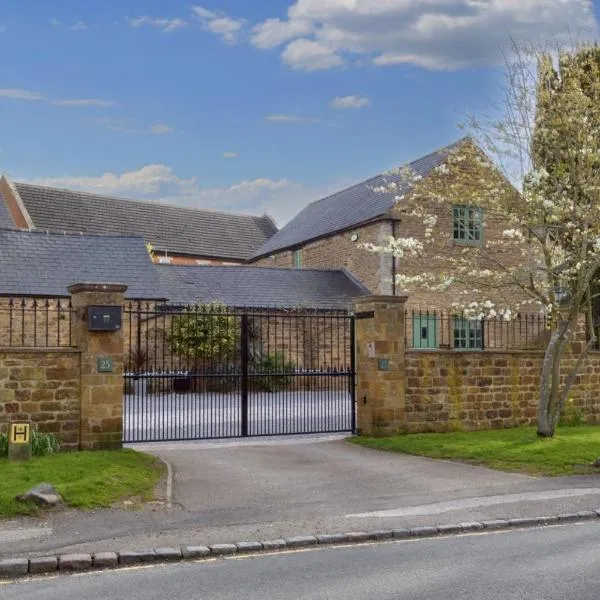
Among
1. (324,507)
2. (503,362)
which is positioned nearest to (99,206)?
(503,362)

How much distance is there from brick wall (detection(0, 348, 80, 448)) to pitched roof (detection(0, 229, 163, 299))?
14330 millimetres

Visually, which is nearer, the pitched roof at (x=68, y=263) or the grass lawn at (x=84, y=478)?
the grass lawn at (x=84, y=478)

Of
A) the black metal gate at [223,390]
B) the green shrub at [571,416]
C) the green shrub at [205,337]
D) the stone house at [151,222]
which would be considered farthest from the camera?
the stone house at [151,222]

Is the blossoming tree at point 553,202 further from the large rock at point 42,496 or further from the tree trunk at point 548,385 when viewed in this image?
the large rock at point 42,496

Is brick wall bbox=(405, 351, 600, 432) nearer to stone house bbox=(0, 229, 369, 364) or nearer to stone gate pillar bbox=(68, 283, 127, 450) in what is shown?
stone gate pillar bbox=(68, 283, 127, 450)

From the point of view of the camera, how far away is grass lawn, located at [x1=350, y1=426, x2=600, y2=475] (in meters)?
12.2

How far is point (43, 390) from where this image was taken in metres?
12.0

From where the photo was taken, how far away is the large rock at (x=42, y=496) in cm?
877

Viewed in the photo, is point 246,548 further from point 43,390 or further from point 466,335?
point 466,335

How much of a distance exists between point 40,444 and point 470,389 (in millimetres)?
8339

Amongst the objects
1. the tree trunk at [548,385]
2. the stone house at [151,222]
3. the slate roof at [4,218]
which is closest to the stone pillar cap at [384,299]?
the tree trunk at [548,385]

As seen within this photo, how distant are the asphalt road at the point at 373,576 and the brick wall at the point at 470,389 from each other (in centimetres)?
736

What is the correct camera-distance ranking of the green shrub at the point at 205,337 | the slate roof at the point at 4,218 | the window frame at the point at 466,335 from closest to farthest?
the green shrub at the point at 205,337 < the window frame at the point at 466,335 < the slate roof at the point at 4,218

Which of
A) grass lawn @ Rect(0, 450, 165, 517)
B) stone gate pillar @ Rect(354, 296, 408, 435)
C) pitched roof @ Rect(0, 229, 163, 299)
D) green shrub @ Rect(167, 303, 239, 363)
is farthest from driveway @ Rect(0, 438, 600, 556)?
pitched roof @ Rect(0, 229, 163, 299)
